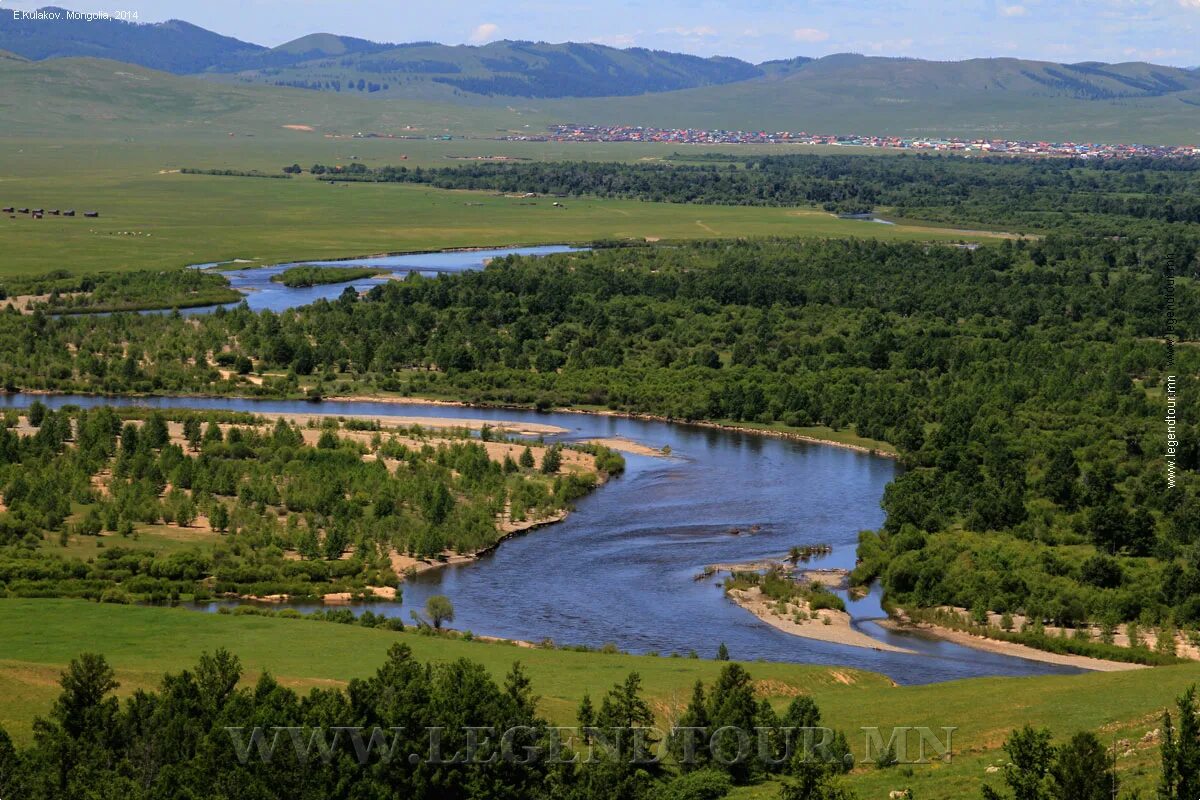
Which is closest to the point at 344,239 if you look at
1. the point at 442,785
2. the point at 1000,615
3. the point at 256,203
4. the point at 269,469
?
the point at 256,203

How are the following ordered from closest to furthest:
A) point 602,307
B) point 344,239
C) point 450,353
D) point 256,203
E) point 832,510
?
point 832,510 → point 450,353 → point 602,307 → point 344,239 → point 256,203

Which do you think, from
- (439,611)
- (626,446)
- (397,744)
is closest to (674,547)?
(439,611)

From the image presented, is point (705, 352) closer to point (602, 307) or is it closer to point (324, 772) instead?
point (602, 307)

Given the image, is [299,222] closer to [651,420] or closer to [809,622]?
[651,420]

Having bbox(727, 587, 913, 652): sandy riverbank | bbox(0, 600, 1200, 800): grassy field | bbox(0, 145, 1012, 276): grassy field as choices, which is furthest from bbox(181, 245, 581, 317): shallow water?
bbox(0, 600, 1200, 800): grassy field

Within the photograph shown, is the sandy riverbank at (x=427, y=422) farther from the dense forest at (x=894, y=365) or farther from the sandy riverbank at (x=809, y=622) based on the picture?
the sandy riverbank at (x=809, y=622)

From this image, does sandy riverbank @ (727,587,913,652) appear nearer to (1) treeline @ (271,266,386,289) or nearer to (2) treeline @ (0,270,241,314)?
(2) treeline @ (0,270,241,314)
